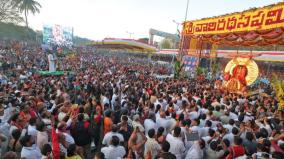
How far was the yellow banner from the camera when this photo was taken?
43.5 feet

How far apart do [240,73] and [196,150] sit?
12.0m

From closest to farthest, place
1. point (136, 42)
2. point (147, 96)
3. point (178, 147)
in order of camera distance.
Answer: point (178, 147) < point (147, 96) < point (136, 42)

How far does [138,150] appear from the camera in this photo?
5391mm

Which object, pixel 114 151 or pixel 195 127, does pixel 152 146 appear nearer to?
pixel 114 151

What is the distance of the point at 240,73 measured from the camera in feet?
52.9

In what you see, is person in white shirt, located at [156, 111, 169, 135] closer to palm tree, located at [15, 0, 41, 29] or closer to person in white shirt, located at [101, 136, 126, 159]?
person in white shirt, located at [101, 136, 126, 159]

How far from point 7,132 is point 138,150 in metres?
2.52

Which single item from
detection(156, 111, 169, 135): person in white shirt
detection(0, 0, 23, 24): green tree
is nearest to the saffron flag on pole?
detection(156, 111, 169, 135): person in white shirt

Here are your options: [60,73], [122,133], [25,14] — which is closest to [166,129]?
[122,133]

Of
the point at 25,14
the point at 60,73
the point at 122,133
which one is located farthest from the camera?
the point at 25,14

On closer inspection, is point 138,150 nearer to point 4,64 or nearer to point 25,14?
point 4,64

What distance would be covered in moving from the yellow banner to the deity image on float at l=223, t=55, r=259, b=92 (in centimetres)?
174

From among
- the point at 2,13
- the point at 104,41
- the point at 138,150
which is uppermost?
the point at 2,13

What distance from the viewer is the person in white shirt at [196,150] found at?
201 inches
